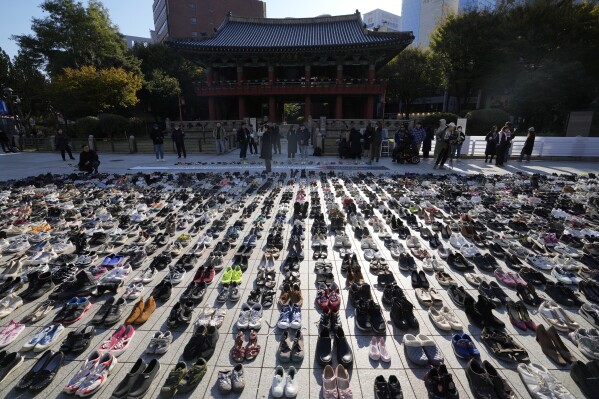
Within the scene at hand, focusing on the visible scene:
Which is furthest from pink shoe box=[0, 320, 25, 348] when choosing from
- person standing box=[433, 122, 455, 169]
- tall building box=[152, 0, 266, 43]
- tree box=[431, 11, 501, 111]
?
tall building box=[152, 0, 266, 43]

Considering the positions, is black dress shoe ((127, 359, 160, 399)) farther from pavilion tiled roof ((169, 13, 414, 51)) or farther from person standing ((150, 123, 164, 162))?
pavilion tiled roof ((169, 13, 414, 51))

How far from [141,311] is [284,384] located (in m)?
2.26

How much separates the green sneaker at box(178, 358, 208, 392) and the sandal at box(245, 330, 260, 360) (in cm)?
46

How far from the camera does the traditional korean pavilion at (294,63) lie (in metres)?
28.5

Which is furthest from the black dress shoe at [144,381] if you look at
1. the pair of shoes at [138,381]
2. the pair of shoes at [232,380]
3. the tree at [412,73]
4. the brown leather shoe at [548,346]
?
the tree at [412,73]

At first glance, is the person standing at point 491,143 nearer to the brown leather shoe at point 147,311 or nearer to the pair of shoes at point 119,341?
the brown leather shoe at point 147,311

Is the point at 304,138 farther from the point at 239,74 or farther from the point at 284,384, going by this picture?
the point at 239,74

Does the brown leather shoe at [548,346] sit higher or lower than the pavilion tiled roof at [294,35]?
lower

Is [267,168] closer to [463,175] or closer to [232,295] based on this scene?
[463,175]

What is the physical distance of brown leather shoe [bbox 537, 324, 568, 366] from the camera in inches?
125

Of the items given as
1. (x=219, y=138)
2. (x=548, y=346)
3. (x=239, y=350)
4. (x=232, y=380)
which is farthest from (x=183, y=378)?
(x=219, y=138)

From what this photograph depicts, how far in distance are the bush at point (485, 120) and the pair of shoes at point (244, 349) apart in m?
29.8

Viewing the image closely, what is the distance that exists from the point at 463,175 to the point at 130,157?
18882mm

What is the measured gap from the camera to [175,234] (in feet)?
22.1
